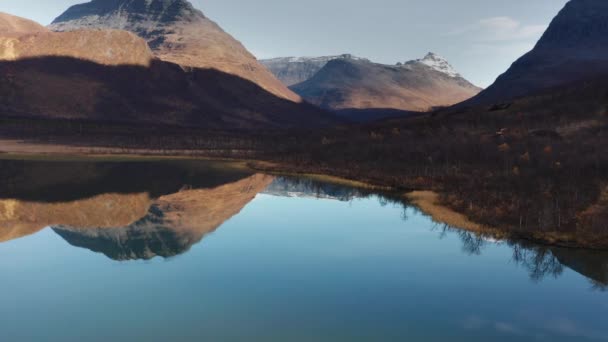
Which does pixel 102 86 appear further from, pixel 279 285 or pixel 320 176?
pixel 279 285

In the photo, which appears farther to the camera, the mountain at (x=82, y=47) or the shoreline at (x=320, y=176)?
the mountain at (x=82, y=47)

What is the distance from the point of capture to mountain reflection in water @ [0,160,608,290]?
26.4m

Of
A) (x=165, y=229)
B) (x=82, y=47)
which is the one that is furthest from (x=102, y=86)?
(x=165, y=229)

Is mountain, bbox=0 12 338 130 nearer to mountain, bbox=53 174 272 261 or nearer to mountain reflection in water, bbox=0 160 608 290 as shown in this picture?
mountain reflection in water, bbox=0 160 608 290

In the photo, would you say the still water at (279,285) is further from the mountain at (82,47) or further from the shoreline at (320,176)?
the mountain at (82,47)

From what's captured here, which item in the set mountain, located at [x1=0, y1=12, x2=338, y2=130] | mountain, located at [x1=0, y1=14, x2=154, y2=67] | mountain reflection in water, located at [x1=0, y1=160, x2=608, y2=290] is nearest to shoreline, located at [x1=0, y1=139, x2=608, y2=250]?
mountain reflection in water, located at [x1=0, y1=160, x2=608, y2=290]

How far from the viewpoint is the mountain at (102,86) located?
15125cm

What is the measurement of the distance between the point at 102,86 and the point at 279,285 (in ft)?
555

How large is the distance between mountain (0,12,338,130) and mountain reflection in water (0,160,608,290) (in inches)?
3664

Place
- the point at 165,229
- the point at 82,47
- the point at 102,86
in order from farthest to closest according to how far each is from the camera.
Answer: the point at 82,47, the point at 102,86, the point at 165,229

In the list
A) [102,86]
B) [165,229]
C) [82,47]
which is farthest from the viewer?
[82,47]

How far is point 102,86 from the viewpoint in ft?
557

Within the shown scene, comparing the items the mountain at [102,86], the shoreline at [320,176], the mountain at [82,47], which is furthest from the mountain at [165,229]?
the mountain at [82,47]

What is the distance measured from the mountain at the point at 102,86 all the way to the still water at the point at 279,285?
126 metres
